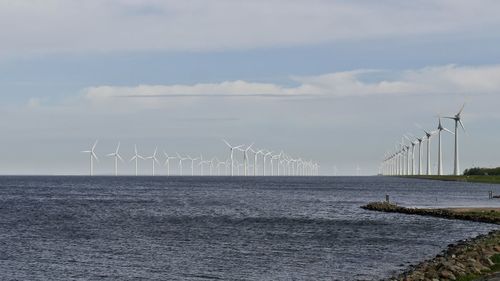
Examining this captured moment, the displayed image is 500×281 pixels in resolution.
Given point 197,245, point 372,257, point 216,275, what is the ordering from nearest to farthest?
point 216,275 < point 372,257 < point 197,245

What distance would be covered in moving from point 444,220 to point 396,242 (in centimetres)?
1929

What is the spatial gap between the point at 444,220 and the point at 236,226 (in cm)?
1807

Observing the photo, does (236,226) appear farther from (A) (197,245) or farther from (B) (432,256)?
(B) (432,256)

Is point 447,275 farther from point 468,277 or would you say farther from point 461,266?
point 461,266

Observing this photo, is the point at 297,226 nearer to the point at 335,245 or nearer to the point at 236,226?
the point at 236,226

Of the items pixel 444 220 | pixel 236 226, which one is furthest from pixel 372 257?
pixel 444 220

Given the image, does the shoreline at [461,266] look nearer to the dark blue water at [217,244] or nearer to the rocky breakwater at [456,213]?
the dark blue water at [217,244]

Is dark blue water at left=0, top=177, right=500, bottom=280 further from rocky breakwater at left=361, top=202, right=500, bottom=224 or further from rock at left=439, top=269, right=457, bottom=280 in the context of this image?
rock at left=439, top=269, right=457, bottom=280

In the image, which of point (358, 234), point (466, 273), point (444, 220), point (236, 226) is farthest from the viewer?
point (444, 220)

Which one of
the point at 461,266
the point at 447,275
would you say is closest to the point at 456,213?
the point at 461,266

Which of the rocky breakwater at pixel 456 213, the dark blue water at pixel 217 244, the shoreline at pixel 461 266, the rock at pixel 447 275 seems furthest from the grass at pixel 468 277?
the rocky breakwater at pixel 456 213

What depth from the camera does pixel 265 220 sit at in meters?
73.3

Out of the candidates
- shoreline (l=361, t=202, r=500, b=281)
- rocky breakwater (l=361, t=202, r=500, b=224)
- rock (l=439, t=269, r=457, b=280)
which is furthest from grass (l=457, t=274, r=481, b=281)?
rocky breakwater (l=361, t=202, r=500, b=224)

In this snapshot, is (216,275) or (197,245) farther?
(197,245)
